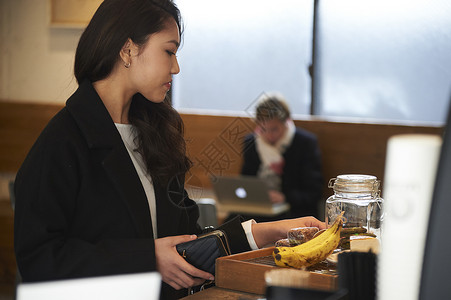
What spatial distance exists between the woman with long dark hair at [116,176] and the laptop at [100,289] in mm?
466

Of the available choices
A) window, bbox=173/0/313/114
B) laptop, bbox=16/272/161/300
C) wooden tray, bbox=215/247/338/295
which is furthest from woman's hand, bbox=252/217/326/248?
window, bbox=173/0/313/114

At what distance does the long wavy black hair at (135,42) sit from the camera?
1713mm

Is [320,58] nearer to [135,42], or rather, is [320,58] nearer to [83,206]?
[135,42]

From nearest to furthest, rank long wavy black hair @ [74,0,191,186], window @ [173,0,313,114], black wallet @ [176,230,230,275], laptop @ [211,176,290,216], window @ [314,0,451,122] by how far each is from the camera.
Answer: black wallet @ [176,230,230,275], long wavy black hair @ [74,0,191,186], laptop @ [211,176,290,216], window @ [314,0,451,122], window @ [173,0,313,114]

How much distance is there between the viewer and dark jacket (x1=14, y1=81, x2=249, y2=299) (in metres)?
1.48

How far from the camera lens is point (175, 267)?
1.50 m

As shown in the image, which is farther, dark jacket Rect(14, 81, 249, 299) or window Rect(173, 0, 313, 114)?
window Rect(173, 0, 313, 114)

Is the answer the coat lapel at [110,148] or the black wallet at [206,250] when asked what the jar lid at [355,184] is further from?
the coat lapel at [110,148]

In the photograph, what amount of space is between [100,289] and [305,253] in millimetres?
525

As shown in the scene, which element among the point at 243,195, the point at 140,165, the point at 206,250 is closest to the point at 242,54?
the point at 243,195

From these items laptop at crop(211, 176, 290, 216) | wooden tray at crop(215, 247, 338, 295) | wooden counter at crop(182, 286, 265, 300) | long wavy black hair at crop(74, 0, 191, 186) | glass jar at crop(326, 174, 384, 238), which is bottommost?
laptop at crop(211, 176, 290, 216)

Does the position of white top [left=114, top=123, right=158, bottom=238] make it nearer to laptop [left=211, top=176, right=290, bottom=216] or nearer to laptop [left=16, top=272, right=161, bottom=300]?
laptop [left=16, top=272, right=161, bottom=300]

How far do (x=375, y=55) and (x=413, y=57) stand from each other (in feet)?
0.84

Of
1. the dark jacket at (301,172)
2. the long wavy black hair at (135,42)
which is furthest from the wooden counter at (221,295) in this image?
the dark jacket at (301,172)
